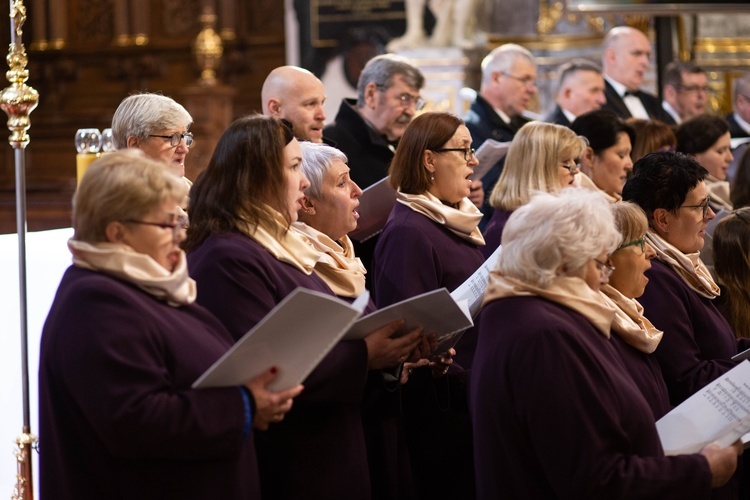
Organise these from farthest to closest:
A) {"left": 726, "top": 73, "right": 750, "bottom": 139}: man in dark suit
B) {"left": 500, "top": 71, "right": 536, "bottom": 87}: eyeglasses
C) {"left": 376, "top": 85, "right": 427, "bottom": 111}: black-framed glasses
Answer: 1. {"left": 726, "top": 73, "right": 750, "bottom": 139}: man in dark suit
2. {"left": 500, "top": 71, "right": 536, "bottom": 87}: eyeglasses
3. {"left": 376, "top": 85, "right": 427, "bottom": 111}: black-framed glasses

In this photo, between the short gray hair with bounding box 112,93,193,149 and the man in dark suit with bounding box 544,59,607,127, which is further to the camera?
the man in dark suit with bounding box 544,59,607,127

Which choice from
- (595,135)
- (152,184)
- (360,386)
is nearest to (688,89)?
(595,135)

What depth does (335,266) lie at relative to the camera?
10.3ft

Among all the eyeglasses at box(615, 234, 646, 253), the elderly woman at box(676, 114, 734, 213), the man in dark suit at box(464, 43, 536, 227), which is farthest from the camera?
the man in dark suit at box(464, 43, 536, 227)

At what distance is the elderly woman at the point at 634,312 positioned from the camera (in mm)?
2947

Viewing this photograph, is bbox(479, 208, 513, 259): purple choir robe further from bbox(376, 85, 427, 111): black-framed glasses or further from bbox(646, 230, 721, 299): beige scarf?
bbox(376, 85, 427, 111): black-framed glasses

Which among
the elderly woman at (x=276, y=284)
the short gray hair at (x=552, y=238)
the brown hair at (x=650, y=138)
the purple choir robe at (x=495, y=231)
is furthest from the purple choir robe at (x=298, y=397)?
the brown hair at (x=650, y=138)

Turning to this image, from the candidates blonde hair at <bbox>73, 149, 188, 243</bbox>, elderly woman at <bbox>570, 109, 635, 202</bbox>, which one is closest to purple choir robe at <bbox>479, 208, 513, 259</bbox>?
elderly woman at <bbox>570, 109, 635, 202</bbox>

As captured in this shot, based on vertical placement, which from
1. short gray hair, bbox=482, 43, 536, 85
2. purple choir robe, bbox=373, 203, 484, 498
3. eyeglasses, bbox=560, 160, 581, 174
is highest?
short gray hair, bbox=482, 43, 536, 85

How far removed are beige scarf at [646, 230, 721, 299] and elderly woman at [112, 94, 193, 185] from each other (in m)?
1.45

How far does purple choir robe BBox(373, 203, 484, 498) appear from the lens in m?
3.55

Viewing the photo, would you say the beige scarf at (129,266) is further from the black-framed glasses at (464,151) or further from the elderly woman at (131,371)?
the black-framed glasses at (464,151)

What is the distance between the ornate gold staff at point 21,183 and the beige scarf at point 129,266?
988 millimetres

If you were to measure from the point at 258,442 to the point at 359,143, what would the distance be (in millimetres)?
→ 2294
